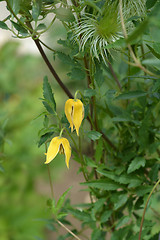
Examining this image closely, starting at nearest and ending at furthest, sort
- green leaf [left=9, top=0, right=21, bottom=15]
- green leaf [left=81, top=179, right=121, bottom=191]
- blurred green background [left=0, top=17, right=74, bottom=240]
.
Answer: green leaf [left=9, top=0, right=21, bottom=15], green leaf [left=81, top=179, right=121, bottom=191], blurred green background [left=0, top=17, right=74, bottom=240]

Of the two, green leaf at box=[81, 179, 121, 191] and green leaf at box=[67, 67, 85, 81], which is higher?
green leaf at box=[67, 67, 85, 81]

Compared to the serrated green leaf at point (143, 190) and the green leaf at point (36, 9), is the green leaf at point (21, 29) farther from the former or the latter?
the serrated green leaf at point (143, 190)

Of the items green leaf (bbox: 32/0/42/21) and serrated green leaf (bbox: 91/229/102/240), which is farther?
serrated green leaf (bbox: 91/229/102/240)

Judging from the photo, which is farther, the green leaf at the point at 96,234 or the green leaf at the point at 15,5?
the green leaf at the point at 96,234

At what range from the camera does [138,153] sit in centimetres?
45

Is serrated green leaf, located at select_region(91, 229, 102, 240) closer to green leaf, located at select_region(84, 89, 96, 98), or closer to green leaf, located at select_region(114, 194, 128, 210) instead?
green leaf, located at select_region(114, 194, 128, 210)

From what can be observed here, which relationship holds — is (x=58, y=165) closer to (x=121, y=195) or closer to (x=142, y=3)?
(x=121, y=195)

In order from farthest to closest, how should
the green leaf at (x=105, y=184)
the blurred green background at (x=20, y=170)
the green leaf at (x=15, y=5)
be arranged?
the blurred green background at (x=20, y=170), the green leaf at (x=105, y=184), the green leaf at (x=15, y=5)

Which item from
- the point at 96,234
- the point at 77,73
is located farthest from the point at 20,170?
the point at 77,73

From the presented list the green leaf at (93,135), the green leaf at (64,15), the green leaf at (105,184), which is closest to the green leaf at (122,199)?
the green leaf at (105,184)

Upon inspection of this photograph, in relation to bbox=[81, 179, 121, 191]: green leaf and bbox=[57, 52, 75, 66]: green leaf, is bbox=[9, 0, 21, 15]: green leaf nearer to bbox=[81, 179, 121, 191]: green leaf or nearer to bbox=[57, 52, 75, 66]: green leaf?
Answer: bbox=[57, 52, 75, 66]: green leaf

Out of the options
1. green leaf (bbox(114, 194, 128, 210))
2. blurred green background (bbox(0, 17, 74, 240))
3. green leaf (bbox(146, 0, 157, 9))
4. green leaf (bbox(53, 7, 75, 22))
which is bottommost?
blurred green background (bbox(0, 17, 74, 240))

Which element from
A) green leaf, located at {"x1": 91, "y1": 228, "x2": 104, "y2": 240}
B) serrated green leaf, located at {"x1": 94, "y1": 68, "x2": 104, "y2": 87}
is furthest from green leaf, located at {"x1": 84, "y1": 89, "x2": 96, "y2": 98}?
green leaf, located at {"x1": 91, "y1": 228, "x2": 104, "y2": 240}

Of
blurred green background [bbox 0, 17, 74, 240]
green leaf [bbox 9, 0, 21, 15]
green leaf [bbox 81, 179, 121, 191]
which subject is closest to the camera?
green leaf [bbox 9, 0, 21, 15]
